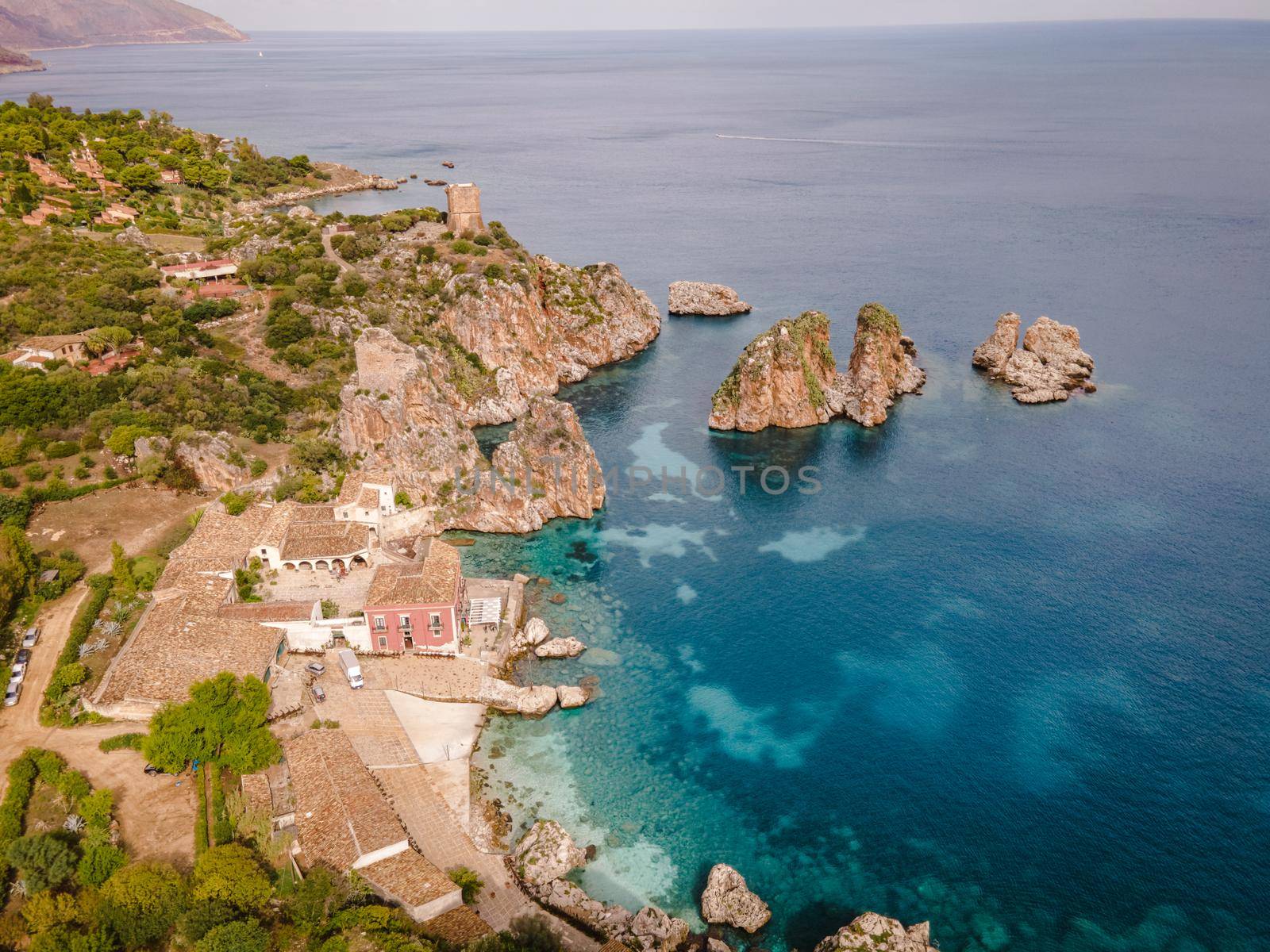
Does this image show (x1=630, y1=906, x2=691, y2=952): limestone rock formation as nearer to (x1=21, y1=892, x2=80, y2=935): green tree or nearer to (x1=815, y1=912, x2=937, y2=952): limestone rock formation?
(x1=815, y1=912, x2=937, y2=952): limestone rock formation

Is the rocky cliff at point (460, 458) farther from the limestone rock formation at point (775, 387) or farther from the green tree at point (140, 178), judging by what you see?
the green tree at point (140, 178)

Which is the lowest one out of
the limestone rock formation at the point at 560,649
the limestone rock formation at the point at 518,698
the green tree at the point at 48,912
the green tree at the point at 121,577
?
the limestone rock formation at the point at 518,698

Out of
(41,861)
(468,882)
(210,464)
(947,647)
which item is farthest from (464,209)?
(468,882)

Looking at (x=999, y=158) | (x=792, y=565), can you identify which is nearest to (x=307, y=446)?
(x=792, y=565)

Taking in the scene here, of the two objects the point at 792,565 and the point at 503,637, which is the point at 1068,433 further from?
the point at 503,637

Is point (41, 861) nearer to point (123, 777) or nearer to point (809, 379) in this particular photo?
point (123, 777)

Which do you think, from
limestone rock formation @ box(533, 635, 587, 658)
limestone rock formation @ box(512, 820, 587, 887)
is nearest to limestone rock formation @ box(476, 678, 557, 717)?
limestone rock formation @ box(533, 635, 587, 658)

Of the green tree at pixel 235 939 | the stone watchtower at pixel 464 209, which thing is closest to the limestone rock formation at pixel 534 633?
the green tree at pixel 235 939

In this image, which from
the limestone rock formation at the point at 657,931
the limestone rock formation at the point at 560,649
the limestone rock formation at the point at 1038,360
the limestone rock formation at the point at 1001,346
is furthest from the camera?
the limestone rock formation at the point at 1001,346
